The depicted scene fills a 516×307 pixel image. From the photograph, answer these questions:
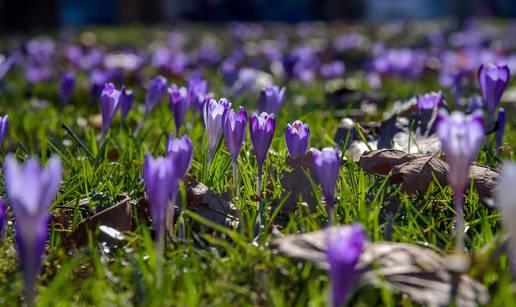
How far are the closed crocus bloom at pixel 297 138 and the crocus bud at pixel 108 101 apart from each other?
79 centimetres

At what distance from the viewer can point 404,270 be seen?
161cm

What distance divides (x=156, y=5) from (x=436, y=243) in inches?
988

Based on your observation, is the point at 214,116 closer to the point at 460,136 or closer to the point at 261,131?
the point at 261,131

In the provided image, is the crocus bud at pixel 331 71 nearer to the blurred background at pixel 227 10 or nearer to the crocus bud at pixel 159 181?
the crocus bud at pixel 159 181

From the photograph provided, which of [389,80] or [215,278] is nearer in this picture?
[215,278]

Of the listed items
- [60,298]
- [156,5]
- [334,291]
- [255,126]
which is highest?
[255,126]

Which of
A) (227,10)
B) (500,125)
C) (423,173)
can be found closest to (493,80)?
(500,125)

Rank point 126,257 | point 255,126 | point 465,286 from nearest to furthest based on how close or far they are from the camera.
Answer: point 465,286 < point 126,257 < point 255,126

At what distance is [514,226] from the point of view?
136 cm

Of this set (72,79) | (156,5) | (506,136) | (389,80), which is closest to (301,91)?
(389,80)

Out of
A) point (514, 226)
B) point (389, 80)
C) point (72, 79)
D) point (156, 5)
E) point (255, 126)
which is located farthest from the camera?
point (156, 5)

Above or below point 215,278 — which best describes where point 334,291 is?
above

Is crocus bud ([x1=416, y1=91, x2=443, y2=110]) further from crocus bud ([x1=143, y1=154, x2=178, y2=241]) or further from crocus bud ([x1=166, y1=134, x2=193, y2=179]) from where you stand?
crocus bud ([x1=143, y1=154, x2=178, y2=241])

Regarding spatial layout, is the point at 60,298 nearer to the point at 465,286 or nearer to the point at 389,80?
the point at 465,286
